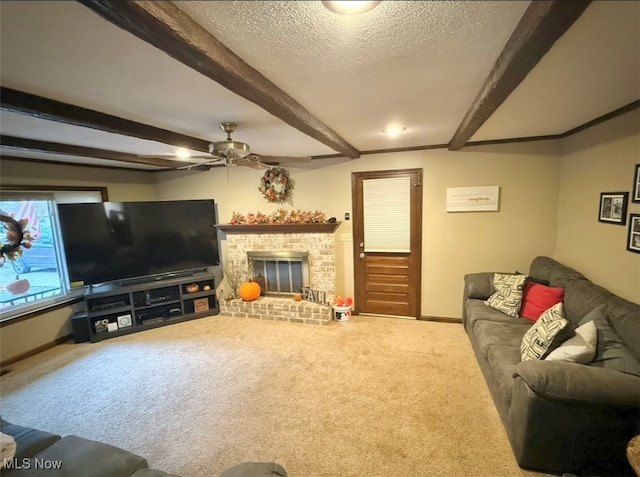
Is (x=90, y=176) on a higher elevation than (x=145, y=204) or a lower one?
higher

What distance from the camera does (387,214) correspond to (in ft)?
12.8

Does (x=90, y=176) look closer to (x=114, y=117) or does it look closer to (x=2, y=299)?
(x=2, y=299)

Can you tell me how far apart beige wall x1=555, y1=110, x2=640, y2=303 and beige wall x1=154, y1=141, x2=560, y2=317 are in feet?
0.71

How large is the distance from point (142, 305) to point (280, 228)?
2.27 metres

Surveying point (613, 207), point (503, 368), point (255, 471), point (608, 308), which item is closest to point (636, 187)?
point (613, 207)

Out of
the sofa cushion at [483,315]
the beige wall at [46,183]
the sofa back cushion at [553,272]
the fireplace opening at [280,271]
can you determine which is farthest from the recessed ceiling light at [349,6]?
the beige wall at [46,183]

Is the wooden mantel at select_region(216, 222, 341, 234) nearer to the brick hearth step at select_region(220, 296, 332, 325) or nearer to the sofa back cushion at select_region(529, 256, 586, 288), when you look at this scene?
the brick hearth step at select_region(220, 296, 332, 325)

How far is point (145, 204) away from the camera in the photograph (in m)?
4.08

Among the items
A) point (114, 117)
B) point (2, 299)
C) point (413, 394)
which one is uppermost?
point (114, 117)

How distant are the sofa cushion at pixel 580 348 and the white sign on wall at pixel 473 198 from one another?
189cm

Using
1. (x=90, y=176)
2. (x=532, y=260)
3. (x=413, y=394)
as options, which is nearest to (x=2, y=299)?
(x=90, y=176)

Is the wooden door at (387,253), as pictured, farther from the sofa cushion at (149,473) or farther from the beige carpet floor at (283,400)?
the sofa cushion at (149,473)

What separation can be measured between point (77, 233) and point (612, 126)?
19.3 ft

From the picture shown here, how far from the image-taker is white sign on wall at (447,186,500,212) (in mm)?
3451
